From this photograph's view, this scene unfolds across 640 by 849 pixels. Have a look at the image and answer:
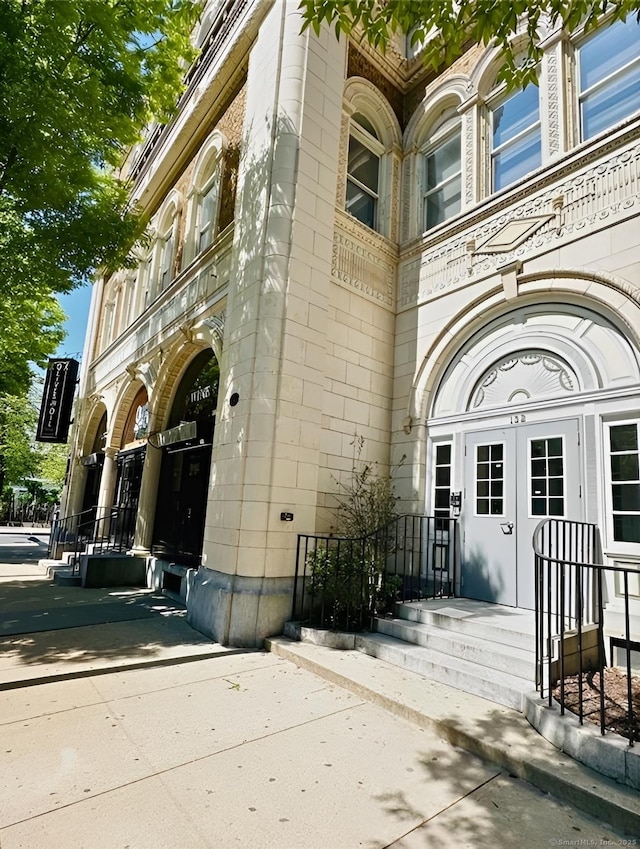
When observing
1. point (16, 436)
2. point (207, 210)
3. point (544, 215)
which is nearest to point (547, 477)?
point (544, 215)

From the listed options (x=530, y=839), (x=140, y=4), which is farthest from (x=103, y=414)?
(x=530, y=839)

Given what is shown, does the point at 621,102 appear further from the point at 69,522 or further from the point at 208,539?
the point at 69,522

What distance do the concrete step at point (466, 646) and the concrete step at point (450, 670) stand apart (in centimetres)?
6

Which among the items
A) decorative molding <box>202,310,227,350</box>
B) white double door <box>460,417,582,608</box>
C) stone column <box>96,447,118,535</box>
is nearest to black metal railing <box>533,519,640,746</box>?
white double door <box>460,417,582,608</box>

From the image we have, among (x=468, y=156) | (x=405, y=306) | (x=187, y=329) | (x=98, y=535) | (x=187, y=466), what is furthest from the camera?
(x=98, y=535)

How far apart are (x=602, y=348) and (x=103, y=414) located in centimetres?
1515

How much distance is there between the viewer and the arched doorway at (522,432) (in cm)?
563

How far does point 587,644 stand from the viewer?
4484mm

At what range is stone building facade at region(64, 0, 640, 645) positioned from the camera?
585cm

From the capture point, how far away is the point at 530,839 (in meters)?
2.50

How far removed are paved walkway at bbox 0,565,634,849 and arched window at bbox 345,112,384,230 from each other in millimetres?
7499

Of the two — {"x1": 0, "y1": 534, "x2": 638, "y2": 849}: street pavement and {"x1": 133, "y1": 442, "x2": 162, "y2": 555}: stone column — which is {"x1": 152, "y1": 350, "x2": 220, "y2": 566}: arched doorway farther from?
{"x1": 0, "y1": 534, "x2": 638, "y2": 849}: street pavement

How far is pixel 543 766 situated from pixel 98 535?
1248cm

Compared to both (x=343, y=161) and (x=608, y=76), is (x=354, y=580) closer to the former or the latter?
(x=343, y=161)
